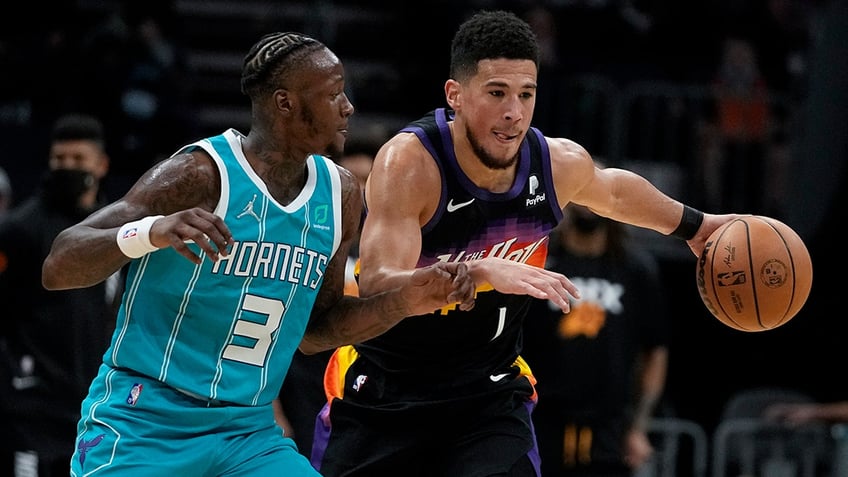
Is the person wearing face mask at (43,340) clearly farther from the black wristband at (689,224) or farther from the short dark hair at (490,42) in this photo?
the black wristband at (689,224)

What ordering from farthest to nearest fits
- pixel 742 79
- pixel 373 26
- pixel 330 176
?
pixel 373 26
pixel 742 79
pixel 330 176

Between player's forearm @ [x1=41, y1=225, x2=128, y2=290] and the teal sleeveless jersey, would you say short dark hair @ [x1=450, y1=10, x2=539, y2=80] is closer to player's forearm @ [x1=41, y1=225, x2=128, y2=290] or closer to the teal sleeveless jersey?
the teal sleeveless jersey

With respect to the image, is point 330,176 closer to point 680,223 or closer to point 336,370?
point 336,370

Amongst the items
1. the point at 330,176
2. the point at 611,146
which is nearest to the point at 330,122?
the point at 330,176

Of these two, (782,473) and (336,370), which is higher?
(336,370)

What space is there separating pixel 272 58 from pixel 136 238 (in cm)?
91

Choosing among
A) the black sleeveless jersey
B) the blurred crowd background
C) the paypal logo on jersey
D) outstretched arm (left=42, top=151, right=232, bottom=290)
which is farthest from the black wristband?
the blurred crowd background

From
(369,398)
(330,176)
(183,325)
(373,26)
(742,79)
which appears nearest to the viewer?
(183,325)

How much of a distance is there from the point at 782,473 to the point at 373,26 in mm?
6296

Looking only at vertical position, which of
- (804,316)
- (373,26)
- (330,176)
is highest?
(373,26)

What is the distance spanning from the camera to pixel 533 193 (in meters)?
5.44

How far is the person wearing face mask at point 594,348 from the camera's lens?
26.9 feet

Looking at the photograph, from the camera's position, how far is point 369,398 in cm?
550

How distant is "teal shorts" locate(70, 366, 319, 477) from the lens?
4.47 m
